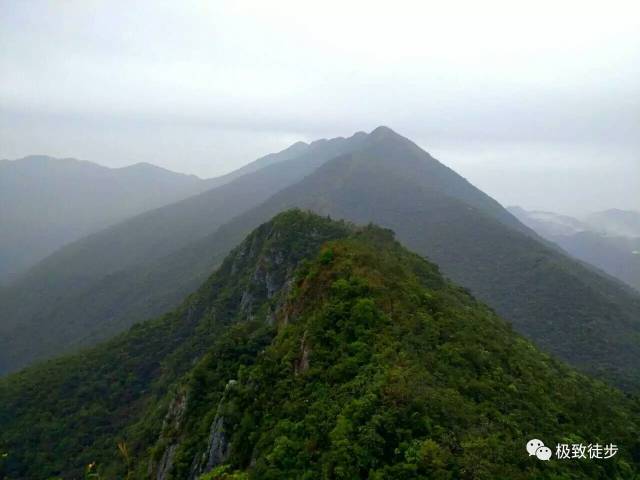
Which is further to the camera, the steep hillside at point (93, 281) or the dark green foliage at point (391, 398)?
the steep hillside at point (93, 281)

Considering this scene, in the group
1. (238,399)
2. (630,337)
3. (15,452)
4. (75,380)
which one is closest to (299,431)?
(238,399)

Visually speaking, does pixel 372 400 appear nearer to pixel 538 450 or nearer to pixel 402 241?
pixel 538 450

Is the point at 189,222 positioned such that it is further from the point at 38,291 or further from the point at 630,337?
the point at 630,337

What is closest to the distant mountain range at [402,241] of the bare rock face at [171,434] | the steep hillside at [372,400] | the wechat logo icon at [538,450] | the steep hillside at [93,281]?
the steep hillside at [93,281]

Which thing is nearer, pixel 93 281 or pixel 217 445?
pixel 217 445

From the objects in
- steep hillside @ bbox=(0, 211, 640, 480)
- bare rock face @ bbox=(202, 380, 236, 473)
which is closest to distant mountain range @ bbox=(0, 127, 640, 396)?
steep hillside @ bbox=(0, 211, 640, 480)

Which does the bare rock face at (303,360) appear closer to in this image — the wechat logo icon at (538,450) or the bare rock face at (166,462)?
the wechat logo icon at (538,450)

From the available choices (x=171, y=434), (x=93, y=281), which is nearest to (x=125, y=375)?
(x=171, y=434)
